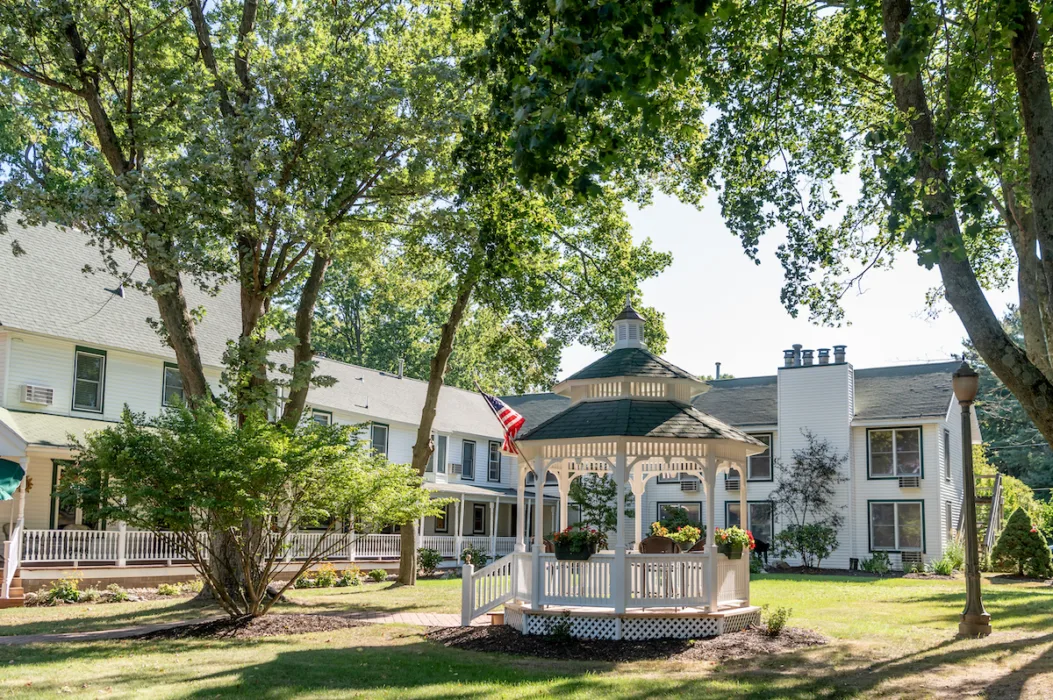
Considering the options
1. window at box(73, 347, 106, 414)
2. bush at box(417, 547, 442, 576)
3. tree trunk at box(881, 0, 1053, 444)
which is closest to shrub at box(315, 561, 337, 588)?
bush at box(417, 547, 442, 576)

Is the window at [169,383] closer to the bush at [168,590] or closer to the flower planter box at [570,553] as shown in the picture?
the bush at [168,590]

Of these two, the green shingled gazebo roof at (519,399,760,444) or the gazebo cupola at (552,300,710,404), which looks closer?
the green shingled gazebo roof at (519,399,760,444)

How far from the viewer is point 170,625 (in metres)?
15.6

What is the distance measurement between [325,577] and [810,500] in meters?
17.5

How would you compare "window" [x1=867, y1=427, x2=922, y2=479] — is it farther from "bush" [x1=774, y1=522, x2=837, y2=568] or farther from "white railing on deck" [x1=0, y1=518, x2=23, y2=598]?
"white railing on deck" [x1=0, y1=518, x2=23, y2=598]

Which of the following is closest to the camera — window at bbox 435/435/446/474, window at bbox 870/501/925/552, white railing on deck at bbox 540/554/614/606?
white railing on deck at bbox 540/554/614/606

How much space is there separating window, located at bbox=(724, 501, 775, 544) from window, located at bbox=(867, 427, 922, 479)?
3.83 metres

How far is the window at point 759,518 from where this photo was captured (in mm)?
35156

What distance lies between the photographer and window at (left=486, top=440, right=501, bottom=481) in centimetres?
3944

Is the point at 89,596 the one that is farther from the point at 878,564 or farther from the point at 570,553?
the point at 878,564

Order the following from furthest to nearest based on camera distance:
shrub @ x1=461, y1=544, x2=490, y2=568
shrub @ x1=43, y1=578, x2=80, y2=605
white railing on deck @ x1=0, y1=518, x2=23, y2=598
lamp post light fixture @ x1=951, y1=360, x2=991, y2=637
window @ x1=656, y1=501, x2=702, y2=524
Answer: window @ x1=656, y1=501, x2=702, y2=524
shrub @ x1=461, y1=544, x2=490, y2=568
shrub @ x1=43, y1=578, x2=80, y2=605
white railing on deck @ x1=0, y1=518, x2=23, y2=598
lamp post light fixture @ x1=951, y1=360, x2=991, y2=637

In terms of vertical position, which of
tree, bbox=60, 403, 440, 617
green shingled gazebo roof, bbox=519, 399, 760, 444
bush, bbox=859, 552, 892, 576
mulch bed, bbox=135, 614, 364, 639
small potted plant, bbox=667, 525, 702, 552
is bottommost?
bush, bbox=859, 552, 892, 576

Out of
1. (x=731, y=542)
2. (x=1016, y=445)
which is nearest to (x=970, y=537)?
(x=731, y=542)

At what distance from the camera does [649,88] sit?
7.17 m
